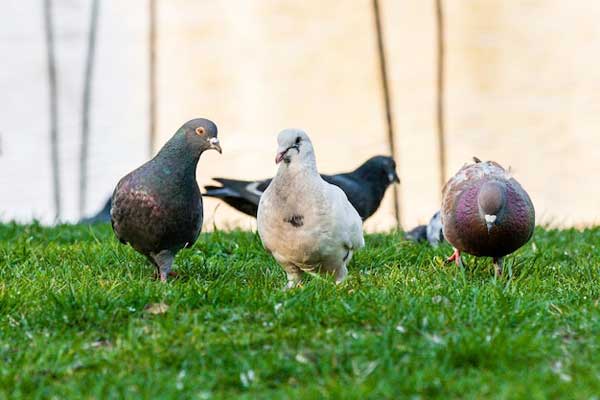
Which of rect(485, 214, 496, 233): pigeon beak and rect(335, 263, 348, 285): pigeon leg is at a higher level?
rect(485, 214, 496, 233): pigeon beak

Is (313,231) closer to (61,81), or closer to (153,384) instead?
(153,384)

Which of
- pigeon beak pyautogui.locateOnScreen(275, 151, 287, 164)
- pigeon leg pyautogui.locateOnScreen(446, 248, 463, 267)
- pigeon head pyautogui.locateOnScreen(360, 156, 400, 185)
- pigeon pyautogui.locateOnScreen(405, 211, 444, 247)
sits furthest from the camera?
pigeon head pyautogui.locateOnScreen(360, 156, 400, 185)

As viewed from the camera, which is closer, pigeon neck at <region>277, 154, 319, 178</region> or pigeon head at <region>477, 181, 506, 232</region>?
pigeon neck at <region>277, 154, 319, 178</region>

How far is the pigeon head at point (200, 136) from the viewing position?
201 inches

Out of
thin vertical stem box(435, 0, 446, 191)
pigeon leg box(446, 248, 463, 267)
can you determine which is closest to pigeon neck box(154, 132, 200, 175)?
pigeon leg box(446, 248, 463, 267)

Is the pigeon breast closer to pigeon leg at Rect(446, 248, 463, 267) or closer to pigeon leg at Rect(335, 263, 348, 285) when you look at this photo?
pigeon leg at Rect(446, 248, 463, 267)

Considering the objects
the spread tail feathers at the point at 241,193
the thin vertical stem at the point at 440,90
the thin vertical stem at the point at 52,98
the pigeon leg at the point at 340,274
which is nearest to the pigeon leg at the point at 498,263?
the pigeon leg at the point at 340,274

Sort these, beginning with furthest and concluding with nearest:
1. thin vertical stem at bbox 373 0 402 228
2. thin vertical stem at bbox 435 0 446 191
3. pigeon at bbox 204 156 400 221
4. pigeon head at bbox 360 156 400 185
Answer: thin vertical stem at bbox 435 0 446 191 → thin vertical stem at bbox 373 0 402 228 → pigeon head at bbox 360 156 400 185 → pigeon at bbox 204 156 400 221

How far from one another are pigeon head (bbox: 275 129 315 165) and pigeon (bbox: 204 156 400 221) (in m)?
2.49

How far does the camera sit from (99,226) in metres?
7.72

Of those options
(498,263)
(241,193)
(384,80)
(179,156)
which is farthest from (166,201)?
(384,80)

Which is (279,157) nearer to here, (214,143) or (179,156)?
(214,143)

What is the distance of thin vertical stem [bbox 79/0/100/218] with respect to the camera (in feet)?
39.3

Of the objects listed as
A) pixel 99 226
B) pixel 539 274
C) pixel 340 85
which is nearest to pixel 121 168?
pixel 340 85
